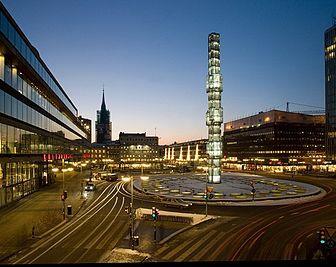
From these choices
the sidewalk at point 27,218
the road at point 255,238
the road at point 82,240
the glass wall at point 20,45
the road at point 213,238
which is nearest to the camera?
the road at point 82,240

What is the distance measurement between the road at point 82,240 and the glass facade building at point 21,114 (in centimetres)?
1424

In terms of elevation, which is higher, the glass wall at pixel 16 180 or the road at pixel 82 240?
the glass wall at pixel 16 180

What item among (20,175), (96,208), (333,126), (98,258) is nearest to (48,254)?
(98,258)

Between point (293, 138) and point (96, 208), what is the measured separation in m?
134

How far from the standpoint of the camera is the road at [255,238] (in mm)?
27312

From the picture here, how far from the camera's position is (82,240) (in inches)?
1271

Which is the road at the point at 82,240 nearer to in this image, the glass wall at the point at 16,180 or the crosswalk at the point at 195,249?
the crosswalk at the point at 195,249

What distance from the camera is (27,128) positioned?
56719 millimetres

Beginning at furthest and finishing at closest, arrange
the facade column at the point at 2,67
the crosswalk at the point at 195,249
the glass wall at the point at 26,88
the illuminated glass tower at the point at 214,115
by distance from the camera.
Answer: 1. the illuminated glass tower at the point at 214,115
2. the glass wall at the point at 26,88
3. the facade column at the point at 2,67
4. the crosswalk at the point at 195,249

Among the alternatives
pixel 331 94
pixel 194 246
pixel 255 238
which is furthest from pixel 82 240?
pixel 331 94

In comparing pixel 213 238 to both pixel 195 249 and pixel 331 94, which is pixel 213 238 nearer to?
pixel 195 249

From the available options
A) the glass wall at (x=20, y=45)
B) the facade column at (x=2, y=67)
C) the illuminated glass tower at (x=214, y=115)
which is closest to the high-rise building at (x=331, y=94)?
the illuminated glass tower at (x=214, y=115)

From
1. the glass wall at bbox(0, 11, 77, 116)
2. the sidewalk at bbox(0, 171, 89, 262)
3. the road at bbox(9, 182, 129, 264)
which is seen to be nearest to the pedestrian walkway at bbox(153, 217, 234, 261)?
the road at bbox(9, 182, 129, 264)

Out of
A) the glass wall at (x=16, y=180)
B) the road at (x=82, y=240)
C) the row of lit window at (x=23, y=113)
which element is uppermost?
the row of lit window at (x=23, y=113)
